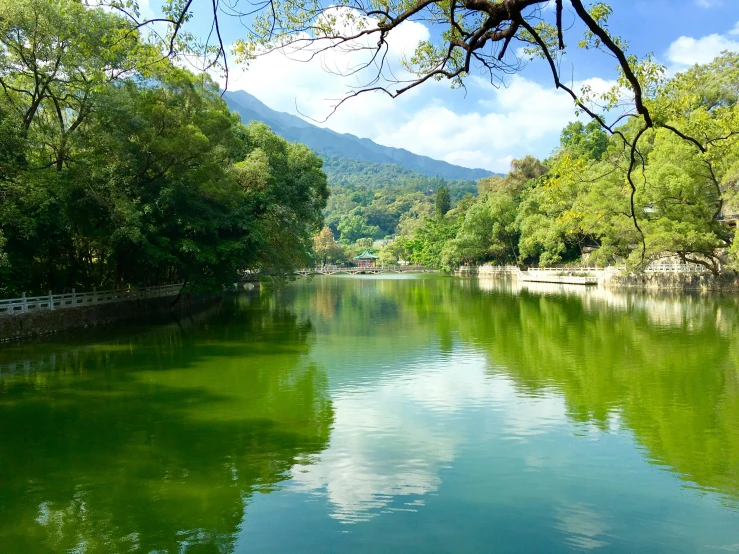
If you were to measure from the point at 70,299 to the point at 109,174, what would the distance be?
4781 millimetres

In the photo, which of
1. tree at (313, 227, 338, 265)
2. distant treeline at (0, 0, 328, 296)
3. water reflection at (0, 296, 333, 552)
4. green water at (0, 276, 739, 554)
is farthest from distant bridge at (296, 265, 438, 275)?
water reflection at (0, 296, 333, 552)

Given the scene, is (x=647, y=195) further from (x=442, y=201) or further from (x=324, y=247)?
(x=442, y=201)

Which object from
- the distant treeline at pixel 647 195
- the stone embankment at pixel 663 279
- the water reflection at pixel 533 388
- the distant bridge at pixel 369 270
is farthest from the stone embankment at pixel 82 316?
the distant bridge at pixel 369 270

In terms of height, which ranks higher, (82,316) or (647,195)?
(647,195)

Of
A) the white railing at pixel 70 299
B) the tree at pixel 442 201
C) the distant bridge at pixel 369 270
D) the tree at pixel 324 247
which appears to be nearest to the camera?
the white railing at pixel 70 299

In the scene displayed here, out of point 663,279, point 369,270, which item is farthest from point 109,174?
point 369,270

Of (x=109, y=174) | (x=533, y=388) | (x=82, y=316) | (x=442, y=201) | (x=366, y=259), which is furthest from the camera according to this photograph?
(x=366, y=259)

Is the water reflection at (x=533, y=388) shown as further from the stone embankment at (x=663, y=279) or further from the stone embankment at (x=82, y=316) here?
the stone embankment at (x=663, y=279)

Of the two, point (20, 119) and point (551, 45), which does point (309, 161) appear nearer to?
point (20, 119)

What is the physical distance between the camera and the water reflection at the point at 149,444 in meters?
5.84

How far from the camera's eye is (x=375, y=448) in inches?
321

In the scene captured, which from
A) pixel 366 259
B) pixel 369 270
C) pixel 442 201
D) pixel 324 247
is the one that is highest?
pixel 442 201

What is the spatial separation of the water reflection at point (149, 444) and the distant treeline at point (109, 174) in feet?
18.3

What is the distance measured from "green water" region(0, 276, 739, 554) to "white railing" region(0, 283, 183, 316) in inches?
70.0
